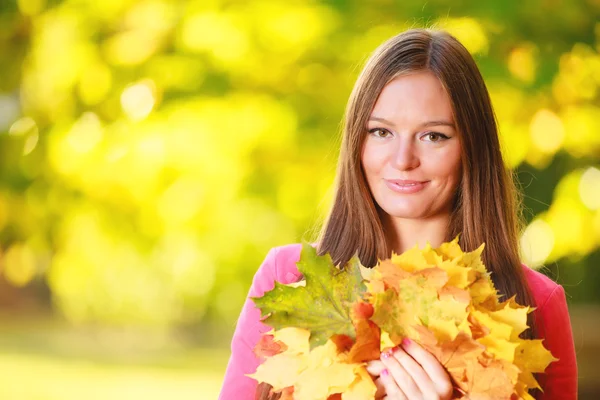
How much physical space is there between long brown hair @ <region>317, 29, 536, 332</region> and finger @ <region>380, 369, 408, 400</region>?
0.46 meters

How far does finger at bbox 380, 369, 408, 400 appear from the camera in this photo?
1.36 metres

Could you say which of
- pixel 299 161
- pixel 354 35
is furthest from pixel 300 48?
pixel 299 161

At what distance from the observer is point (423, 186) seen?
1716 mm

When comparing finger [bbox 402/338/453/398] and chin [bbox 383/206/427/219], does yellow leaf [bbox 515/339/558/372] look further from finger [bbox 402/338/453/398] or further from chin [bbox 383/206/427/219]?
chin [bbox 383/206/427/219]

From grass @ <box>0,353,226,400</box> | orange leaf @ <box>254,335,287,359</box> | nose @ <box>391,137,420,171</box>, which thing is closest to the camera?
orange leaf @ <box>254,335,287,359</box>

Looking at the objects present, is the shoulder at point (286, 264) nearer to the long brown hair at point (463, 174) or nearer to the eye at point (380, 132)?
the long brown hair at point (463, 174)

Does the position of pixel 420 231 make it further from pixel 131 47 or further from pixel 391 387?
pixel 131 47

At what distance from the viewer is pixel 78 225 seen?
13.0ft

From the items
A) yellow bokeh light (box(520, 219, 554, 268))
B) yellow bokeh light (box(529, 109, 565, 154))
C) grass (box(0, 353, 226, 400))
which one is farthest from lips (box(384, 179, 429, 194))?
grass (box(0, 353, 226, 400))

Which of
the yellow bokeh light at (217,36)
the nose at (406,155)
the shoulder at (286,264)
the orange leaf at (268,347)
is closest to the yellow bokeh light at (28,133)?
the yellow bokeh light at (217,36)

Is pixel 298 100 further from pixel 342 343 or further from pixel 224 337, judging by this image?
pixel 224 337

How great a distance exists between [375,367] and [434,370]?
0.28 feet

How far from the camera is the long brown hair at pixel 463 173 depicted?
1.74m

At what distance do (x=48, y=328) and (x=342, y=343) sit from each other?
6.12m
